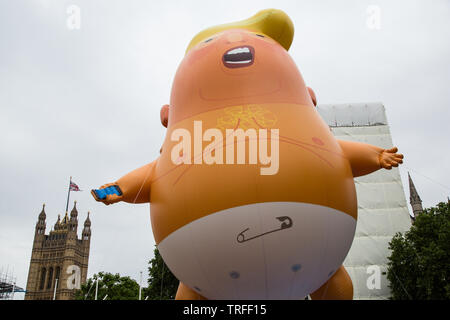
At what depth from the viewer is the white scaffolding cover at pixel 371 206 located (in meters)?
24.7

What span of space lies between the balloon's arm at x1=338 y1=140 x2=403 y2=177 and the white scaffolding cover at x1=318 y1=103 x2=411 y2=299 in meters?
19.9

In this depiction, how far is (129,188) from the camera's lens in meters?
6.61

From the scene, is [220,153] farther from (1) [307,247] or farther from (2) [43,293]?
(2) [43,293]

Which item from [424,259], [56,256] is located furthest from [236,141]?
[56,256]

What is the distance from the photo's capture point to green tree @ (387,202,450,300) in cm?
1891

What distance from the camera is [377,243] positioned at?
25219 millimetres

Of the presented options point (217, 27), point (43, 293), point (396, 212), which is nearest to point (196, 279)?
point (217, 27)

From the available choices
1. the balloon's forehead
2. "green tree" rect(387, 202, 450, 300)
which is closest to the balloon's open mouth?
the balloon's forehead

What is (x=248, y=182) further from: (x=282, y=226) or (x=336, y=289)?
(x=336, y=289)

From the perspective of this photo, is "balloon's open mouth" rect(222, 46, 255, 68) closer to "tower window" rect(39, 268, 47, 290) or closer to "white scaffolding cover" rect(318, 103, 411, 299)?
"white scaffolding cover" rect(318, 103, 411, 299)

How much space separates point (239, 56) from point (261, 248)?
316cm

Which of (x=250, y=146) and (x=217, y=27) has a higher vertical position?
(x=217, y=27)
